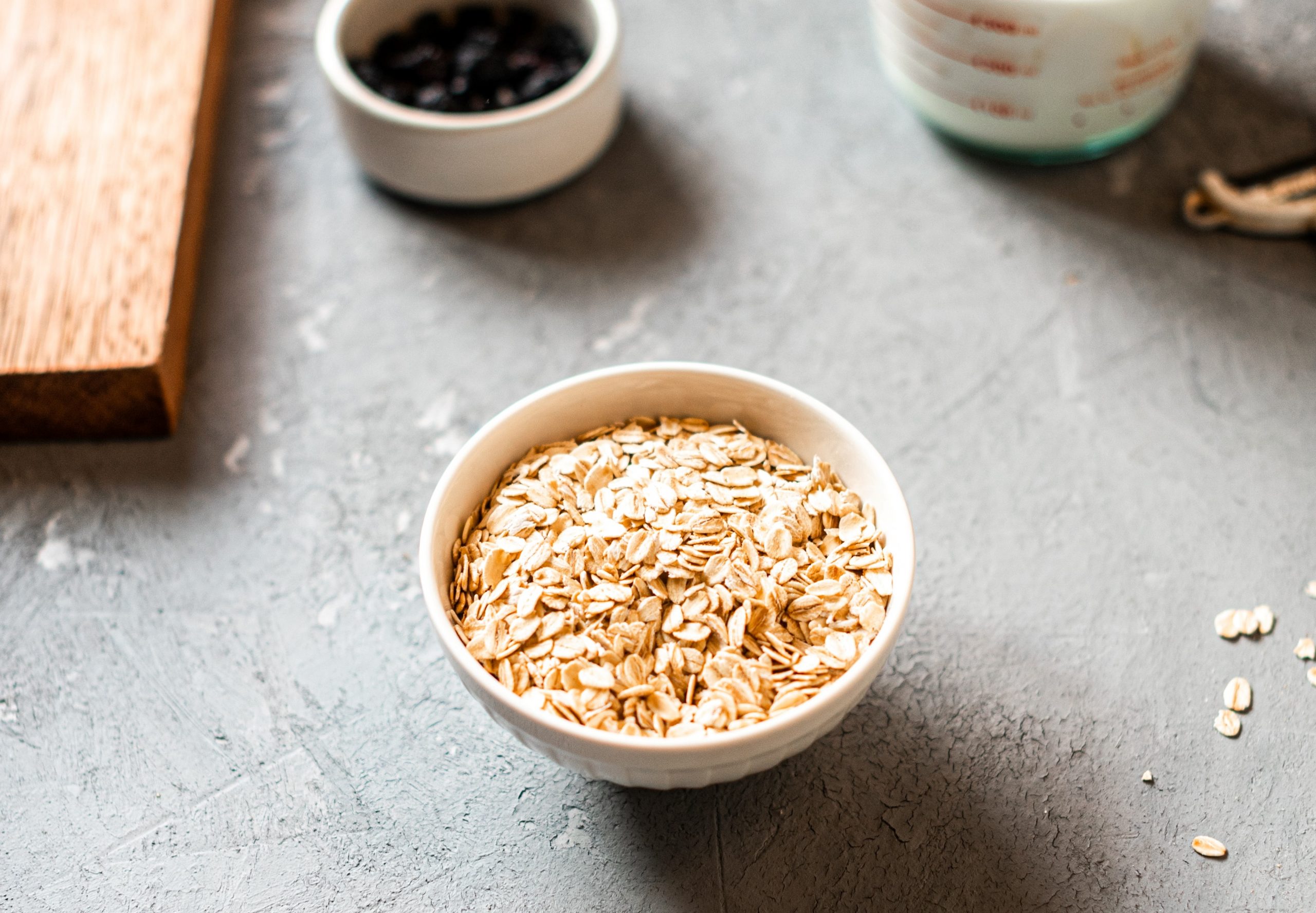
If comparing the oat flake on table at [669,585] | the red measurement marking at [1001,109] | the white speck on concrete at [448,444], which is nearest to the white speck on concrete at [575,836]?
the oat flake on table at [669,585]

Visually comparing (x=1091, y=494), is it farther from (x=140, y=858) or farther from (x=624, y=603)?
(x=140, y=858)

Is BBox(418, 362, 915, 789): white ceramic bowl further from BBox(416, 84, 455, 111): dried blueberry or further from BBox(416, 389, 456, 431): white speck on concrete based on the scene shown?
BBox(416, 84, 455, 111): dried blueberry

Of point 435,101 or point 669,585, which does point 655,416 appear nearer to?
point 669,585

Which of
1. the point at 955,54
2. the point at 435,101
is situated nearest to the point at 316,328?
the point at 435,101

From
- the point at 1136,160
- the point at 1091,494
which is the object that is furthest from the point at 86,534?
the point at 1136,160

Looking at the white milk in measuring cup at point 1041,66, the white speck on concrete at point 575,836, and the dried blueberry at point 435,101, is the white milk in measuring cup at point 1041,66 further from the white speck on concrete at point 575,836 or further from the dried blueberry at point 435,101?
the white speck on concrete at point 575,836
